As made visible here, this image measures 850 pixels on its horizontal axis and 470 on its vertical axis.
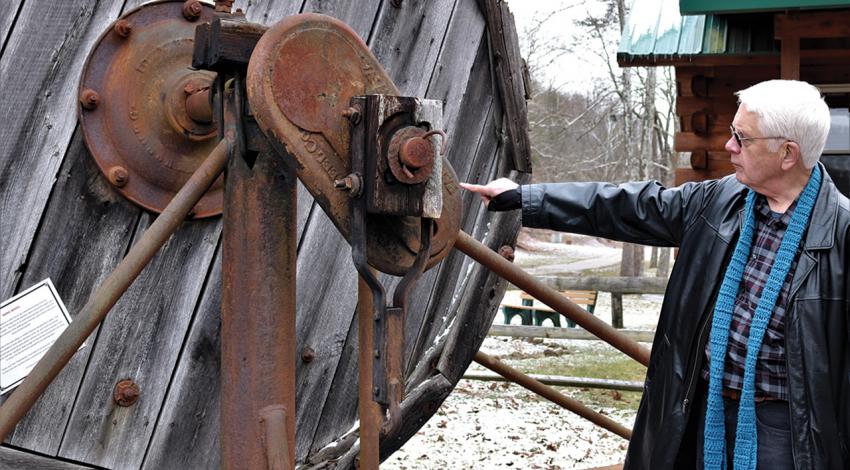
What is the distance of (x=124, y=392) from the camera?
7.68ft

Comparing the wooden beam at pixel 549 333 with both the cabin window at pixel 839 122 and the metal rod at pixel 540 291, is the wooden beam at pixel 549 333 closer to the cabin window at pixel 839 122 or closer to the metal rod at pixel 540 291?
the cabin window at pixel 839 122

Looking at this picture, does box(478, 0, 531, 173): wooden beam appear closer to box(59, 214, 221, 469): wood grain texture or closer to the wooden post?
box(59, 214, 221, 469): wood grain texture

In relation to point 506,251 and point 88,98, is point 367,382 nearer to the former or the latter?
point 88,98

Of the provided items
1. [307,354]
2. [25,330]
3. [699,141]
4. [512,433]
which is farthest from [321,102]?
[699,141]

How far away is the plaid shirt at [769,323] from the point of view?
2.28m

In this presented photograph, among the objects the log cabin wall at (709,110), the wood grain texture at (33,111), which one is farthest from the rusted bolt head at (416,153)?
the log cabin wall at (709,110)

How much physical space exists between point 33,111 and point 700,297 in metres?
1.72

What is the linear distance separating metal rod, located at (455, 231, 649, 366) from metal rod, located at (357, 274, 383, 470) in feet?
1.50

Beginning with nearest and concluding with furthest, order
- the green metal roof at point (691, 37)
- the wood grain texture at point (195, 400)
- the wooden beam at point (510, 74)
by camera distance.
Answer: the wood grain texture at point (195, 400) → the wooden beam at point (510, 74) → the green metal roof at point (691, 37)

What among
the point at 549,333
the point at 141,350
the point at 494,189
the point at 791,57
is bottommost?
the point at 549,333

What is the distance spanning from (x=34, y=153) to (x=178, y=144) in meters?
0.33

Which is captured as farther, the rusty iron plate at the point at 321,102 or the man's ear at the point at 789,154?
the man's ear at the point at 789,154

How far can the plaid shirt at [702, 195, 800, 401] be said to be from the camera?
228cm

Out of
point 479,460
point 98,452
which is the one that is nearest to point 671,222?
point 98,452
